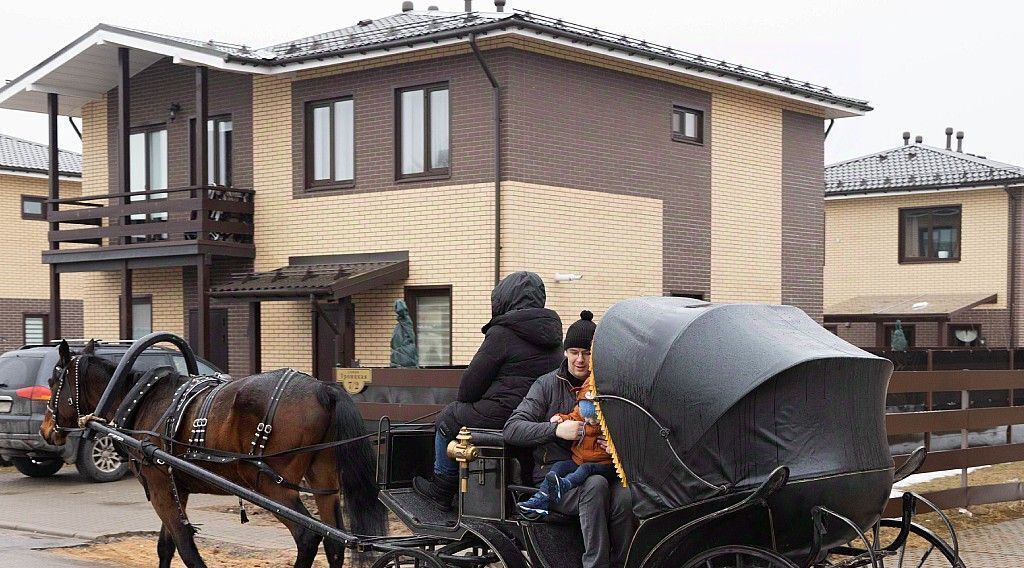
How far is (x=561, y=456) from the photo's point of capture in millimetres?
6402

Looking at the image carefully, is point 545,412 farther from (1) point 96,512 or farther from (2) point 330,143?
(2) point 330,143

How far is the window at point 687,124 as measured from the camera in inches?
777

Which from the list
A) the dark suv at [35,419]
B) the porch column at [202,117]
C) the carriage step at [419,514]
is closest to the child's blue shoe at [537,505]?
the carriage step at [419,514]

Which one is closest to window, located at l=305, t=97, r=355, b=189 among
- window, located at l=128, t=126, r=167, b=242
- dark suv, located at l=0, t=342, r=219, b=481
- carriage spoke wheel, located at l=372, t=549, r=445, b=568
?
window, located at l=128, t=126, r=167, b=242

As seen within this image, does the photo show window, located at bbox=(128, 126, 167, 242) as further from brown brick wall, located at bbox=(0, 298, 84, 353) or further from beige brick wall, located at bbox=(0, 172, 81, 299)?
brown brick wall, located at bbox=(0, 298, 84, 353)

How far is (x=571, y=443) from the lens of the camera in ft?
20.7

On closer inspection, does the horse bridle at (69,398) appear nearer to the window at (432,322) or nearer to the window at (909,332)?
the window at (432,322)

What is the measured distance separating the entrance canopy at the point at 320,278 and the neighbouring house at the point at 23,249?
1611cm

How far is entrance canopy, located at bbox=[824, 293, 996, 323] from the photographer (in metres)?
28.5

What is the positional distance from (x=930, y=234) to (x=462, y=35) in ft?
59.2

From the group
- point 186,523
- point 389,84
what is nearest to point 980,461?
point 186,523

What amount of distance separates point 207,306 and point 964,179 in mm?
19447

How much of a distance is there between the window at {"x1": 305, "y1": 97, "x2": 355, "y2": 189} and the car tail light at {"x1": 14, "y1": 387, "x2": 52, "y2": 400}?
5.80 meters

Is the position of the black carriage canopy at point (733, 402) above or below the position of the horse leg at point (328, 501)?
above
